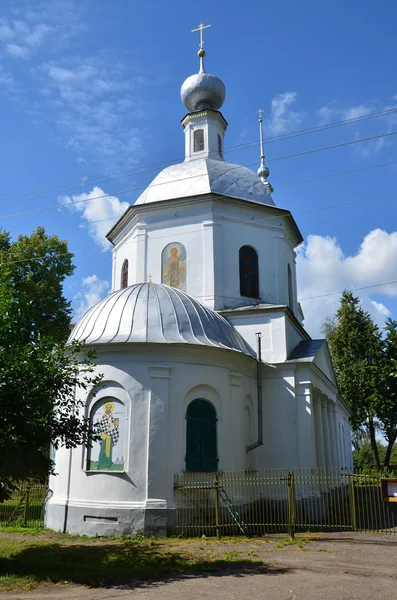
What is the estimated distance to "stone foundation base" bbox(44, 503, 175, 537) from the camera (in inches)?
475

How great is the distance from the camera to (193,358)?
44.8ft

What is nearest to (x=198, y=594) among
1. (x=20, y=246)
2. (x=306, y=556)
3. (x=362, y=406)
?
(x=306, y=556)

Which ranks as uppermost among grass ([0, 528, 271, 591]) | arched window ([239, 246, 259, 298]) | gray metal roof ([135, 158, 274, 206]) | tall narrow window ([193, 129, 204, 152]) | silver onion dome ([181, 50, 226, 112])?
silver onion dome ([181, 50, 226, 112])

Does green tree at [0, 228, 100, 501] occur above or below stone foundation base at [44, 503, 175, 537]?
above

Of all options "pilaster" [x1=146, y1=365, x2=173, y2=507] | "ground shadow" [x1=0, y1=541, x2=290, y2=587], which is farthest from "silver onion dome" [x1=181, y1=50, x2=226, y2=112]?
"ground shadow" [x1=0, y1=541, x2=290, y2=587]

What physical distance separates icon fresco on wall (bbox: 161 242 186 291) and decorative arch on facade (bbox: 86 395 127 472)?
6.00m

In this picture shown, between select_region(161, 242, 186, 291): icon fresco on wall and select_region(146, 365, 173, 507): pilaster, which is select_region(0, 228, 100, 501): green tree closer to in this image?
select_region(146, 365, 173, 507): pilaster

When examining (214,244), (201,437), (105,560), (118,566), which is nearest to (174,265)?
(214,244)

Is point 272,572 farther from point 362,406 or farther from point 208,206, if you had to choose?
point 362,406

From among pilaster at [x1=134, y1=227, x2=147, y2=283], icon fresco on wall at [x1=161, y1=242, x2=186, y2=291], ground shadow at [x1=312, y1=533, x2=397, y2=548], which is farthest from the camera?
pilaster at [x1=134, y1=227, x2=147, y2=283]

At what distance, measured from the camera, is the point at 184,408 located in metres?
13.3

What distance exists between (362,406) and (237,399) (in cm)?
2036

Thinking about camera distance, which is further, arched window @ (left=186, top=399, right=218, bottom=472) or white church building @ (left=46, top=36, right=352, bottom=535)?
arched window @ (left=186, top=399, right=218, bottom=472)

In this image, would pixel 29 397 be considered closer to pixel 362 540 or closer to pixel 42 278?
pixel 362 540
